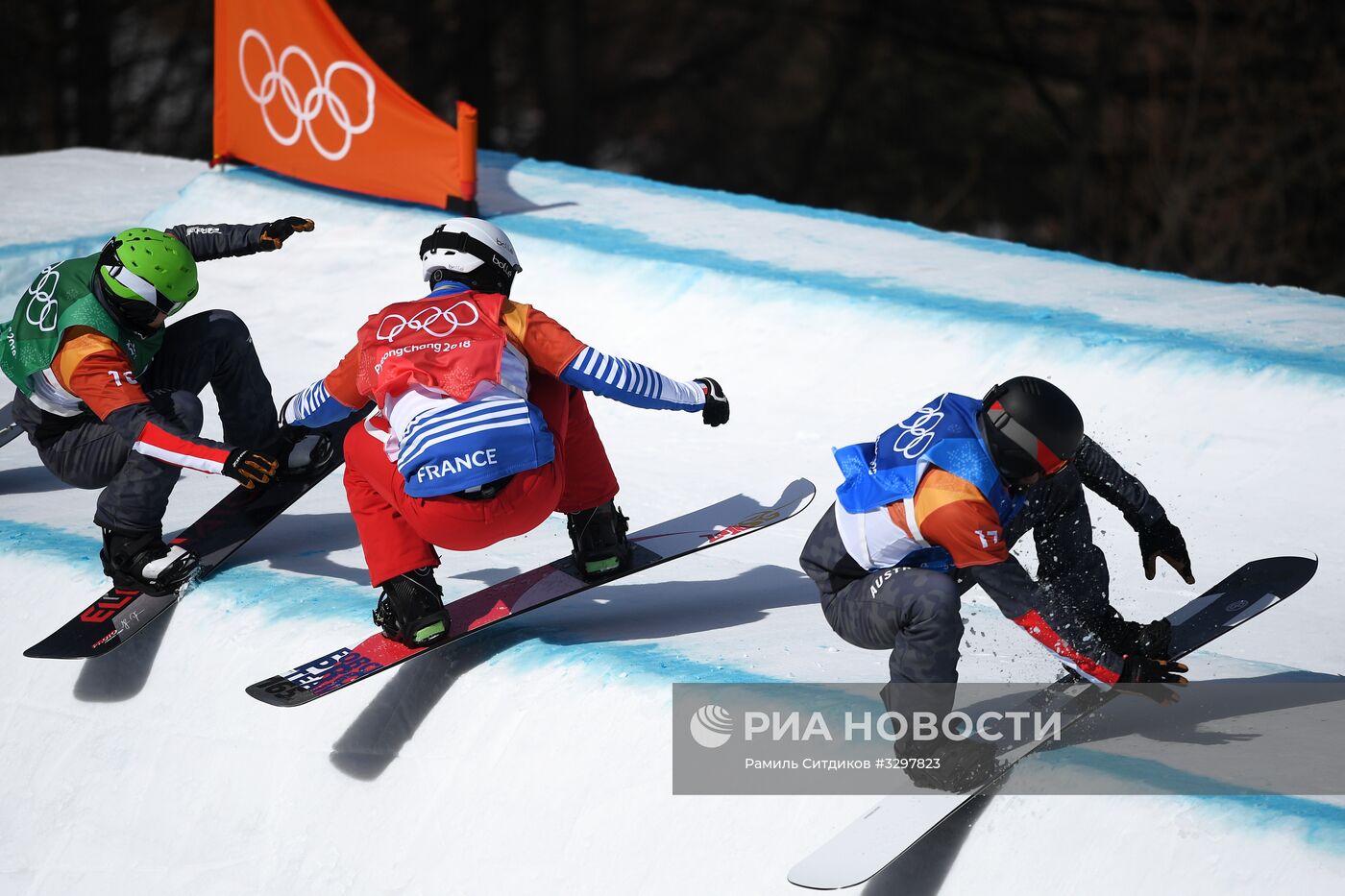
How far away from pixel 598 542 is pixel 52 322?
1850mm

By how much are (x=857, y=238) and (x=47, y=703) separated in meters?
4.99

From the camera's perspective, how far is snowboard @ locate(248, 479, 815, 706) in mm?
4027

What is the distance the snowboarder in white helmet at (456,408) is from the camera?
3.92 meters

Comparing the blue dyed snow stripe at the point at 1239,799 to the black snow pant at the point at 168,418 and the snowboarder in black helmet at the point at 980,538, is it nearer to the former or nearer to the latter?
the snowboarder in black helmet at the point at 980,538

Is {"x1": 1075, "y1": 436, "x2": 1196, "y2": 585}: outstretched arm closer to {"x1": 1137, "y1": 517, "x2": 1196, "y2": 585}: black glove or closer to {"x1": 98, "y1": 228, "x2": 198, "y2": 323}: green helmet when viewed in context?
{"x1": 1137, "y1": 517, "x2": 1196, "y2": 585}: black glove

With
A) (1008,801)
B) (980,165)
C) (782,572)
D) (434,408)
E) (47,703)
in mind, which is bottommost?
(980,165)

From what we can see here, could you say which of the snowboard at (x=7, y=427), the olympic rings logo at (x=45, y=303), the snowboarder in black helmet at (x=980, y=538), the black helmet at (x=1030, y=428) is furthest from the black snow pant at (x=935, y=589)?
the snowboard at (x=7, y=427)

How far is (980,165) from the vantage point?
63.9ft

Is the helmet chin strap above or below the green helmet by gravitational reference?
above

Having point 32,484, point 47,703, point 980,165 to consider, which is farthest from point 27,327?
point 980,165

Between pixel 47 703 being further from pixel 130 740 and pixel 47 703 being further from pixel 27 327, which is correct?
pixel 27 327

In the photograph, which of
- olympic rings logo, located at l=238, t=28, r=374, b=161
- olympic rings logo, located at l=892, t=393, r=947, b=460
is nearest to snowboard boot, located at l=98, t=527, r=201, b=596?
olympic rings logo, located at l=892, t=393, r=947, b=460

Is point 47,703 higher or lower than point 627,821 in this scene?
lower

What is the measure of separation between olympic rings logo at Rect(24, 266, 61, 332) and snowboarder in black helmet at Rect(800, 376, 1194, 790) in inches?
100
